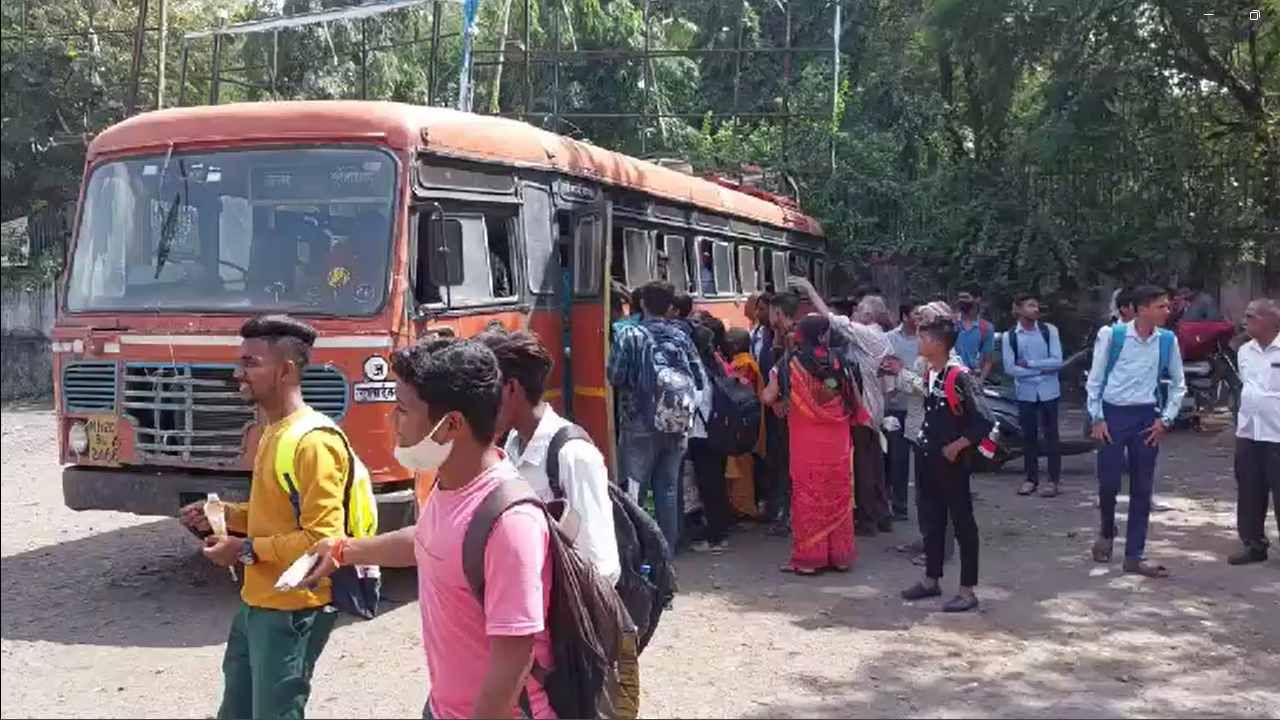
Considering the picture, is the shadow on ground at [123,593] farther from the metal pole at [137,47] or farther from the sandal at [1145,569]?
the sandal at [1145,569]

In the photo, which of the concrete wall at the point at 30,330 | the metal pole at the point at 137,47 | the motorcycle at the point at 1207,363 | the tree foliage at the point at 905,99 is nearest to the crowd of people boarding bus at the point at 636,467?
the motorcycle at the point at 1207,363

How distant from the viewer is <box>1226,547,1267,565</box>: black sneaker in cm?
795

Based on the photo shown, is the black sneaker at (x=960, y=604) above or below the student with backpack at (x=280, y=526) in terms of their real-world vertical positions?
below

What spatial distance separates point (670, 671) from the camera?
582 centimetres

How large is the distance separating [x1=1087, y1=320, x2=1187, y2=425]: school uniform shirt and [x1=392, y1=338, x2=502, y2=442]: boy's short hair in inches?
A: 227

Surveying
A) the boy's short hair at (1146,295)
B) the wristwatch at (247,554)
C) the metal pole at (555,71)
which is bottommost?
the wristwatch at (247,554)

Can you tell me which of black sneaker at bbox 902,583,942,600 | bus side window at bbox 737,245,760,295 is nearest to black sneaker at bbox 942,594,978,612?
black sneaker at bbox 902,583,942,600

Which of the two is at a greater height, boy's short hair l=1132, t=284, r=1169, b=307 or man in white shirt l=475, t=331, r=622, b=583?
boy's short hair l=1132, t=284, r=1169, b=307

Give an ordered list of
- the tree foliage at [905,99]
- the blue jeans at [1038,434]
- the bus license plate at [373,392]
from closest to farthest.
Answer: the bus license plate at [373,392] → the blue jeans at [1038,434] → the tree foliage at [905,99]

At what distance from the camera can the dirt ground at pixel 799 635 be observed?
5414 mm

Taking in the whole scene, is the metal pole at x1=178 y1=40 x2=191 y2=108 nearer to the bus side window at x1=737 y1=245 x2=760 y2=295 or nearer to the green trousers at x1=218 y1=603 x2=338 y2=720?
the bus side window at x1=737 y1=245 x2=760 y2=295

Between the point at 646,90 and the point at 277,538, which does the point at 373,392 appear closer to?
the point at 277,538

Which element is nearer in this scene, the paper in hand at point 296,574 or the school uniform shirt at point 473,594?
the school uniform shirt at point 473,594

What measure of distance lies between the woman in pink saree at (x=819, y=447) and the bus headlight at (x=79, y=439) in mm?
4183
